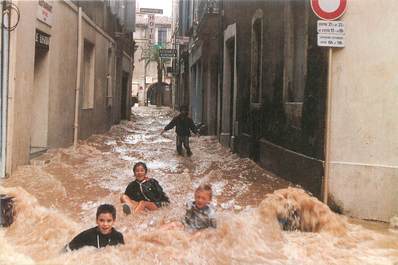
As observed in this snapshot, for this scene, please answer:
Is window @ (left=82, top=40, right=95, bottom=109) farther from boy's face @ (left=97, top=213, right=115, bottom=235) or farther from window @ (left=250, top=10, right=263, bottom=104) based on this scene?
boy's face @ (left=97, top=213, right=115, bottom=235)

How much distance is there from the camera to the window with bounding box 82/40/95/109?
15.1 meters

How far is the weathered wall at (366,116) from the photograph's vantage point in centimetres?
705

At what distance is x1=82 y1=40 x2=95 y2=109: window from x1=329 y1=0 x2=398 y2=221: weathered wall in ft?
30.5

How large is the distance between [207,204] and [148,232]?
0.76 metres

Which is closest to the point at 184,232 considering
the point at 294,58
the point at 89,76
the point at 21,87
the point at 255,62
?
the point at 21,87

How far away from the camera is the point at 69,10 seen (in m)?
11.9

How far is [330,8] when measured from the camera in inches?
283

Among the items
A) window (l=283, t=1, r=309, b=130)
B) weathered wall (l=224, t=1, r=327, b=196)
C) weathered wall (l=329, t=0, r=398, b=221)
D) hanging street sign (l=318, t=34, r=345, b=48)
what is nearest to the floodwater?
weathered wall (l=329, t=0, r=398, b=221)

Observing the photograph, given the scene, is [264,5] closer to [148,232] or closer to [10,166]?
[10,166]

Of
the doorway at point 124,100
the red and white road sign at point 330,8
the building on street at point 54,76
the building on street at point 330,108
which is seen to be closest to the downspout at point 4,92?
the building on street at point 54,76

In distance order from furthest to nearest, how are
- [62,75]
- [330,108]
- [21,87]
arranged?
[62,75] < [21,87] < [330,108]

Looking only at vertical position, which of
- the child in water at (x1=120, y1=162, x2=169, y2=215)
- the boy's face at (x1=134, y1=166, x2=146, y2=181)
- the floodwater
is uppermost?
the boy's face at (x1=134, y1=166, x2=146, y2=181)

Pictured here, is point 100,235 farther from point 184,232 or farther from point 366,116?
point 366,116

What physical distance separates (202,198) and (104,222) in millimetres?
1403
